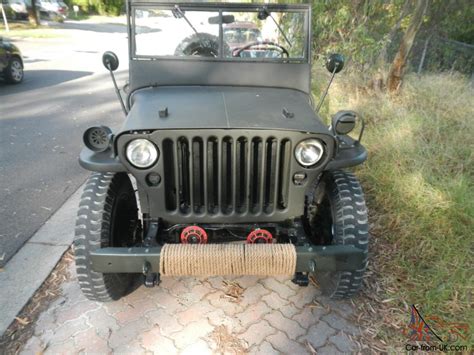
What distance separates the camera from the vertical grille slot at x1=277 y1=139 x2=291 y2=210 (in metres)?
2.15

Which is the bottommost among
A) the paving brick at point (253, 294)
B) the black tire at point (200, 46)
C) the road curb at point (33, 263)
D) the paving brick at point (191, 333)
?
the paving brick at point (191, 333)

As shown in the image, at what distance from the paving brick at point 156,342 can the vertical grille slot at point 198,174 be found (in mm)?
861

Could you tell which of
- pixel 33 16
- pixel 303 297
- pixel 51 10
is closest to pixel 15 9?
pixel 33 16

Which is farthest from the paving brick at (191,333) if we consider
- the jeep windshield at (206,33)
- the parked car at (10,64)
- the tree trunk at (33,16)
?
the tree trunk at (33,16)

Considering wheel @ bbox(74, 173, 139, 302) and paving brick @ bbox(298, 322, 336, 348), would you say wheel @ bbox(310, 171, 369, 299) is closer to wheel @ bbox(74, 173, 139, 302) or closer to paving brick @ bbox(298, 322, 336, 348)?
paving brick @ bbox(298, 322, 336, 348)

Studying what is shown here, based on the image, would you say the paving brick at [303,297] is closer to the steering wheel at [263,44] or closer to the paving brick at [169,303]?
the paving brick at [169,303]

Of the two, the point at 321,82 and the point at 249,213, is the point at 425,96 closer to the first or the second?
the point at 321,82

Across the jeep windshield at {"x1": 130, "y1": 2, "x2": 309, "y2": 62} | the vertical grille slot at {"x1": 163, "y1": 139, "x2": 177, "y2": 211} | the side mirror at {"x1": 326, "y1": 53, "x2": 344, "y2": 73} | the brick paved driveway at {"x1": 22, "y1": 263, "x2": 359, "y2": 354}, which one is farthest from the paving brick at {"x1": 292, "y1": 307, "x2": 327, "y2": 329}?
the jeep windshield at {"x1": 130, "y1": 2, "x2": 309, "y2": 62}

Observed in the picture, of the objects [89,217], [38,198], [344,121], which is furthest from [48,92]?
[344,121]

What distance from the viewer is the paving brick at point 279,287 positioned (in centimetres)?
279

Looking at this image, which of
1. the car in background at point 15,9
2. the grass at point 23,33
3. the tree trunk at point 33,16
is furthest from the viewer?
the car in background at point 15,9

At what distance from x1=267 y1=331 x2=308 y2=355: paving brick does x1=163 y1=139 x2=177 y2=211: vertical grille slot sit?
1.07 metres

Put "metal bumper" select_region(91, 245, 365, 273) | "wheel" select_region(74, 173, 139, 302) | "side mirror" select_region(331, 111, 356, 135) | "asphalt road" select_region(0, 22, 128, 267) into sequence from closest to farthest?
"metal bumper" select_region(91, 245, 365, 273) < "wheel" select_region(74, 173, 139, 302) < "side mirror" select_region(331, 111, 356, 135) < "asphalt road" select_region(0, 22, 128, 267)

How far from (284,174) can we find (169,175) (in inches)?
26.9
